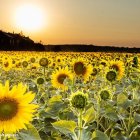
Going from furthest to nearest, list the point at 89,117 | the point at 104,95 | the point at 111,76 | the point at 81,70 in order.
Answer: the point at 81,70 → the point at 111,76 → the point at 104,95 → the point at 89,117

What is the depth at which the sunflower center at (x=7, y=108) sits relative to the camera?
2445 millimetres

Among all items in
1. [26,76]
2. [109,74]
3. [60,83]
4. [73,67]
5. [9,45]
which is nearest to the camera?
[109,74]

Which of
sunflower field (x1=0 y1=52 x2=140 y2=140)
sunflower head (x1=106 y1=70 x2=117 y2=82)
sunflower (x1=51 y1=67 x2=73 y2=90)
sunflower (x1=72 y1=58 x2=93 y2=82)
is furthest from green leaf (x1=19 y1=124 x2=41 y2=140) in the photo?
sunflower (x1=72 y1=58 x2=93 y2=82)

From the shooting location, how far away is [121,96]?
13.9ft

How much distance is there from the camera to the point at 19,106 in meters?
2.47

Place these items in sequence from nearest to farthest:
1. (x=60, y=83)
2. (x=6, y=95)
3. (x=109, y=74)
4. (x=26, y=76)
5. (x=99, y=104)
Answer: (x=6, y=95)
(x=99, y=104)
(x=109, y=74)
(x=60, y=83)
(x=26, y=76)

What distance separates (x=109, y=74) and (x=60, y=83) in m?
0.90

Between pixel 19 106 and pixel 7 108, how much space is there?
63mm

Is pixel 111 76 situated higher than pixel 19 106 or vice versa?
pixel 19 106

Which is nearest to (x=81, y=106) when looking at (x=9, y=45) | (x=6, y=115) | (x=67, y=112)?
(x=6, y=115)

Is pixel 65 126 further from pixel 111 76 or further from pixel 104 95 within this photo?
pixel 111 76

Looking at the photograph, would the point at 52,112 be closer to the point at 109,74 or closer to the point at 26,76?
the point at 109,74

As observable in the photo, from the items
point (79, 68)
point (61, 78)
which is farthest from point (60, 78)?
point (79, 68)

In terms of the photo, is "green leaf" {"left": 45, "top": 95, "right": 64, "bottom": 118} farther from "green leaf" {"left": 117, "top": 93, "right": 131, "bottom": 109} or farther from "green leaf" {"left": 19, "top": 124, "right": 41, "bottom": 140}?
"green leaf" {"left": 19, "top": 124, "right": 41, "bottom": 140}
